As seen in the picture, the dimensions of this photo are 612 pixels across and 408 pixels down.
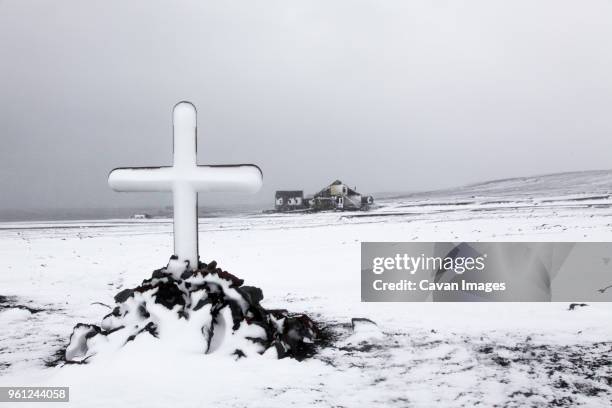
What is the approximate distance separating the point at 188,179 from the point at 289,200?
172 ft

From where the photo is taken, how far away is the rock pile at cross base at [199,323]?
13.6 feet

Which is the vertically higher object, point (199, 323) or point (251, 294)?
point (251, 294)

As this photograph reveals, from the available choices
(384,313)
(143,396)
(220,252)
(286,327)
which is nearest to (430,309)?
(384,313)

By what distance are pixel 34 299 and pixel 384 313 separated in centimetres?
568

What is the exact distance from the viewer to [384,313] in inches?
233

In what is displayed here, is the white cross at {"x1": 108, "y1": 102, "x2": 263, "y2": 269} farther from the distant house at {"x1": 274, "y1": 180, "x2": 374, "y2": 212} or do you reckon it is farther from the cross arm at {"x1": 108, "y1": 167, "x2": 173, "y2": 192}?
the distant house at {"x1": 274, "y1": 180, "x2": 374, "y2": 212}

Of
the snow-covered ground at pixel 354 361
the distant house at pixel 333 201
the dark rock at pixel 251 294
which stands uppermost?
the distant house at pixel 333 201

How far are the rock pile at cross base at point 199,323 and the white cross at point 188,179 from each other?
436 mm

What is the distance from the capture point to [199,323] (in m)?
4.24

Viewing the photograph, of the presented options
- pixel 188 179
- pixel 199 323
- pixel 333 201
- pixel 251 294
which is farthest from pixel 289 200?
pixel 199 323

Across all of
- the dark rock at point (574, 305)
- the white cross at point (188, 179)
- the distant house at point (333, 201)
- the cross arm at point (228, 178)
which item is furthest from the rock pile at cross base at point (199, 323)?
the distant house at point (333, 201)
